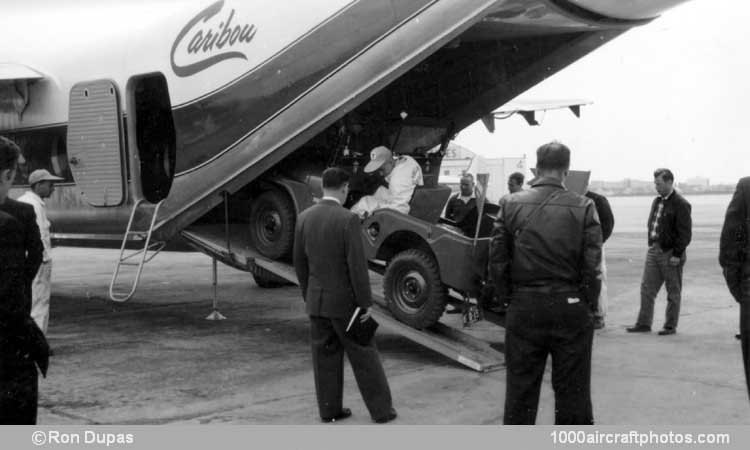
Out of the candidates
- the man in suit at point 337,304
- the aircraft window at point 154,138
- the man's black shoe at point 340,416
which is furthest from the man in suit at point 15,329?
the aircraft window at point 154,138

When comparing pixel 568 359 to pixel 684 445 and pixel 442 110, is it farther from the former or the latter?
pixel 442 110

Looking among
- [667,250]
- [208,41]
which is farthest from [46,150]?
[667,250]

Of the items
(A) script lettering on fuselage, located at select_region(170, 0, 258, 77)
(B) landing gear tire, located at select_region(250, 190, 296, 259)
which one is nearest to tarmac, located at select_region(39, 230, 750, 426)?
(B) landing gear tire, located at select_region(250, 190, 296, 259)

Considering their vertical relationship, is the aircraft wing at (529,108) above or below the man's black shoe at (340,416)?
above

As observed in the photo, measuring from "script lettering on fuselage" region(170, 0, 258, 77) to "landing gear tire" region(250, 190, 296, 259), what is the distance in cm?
149

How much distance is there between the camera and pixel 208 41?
8969mm

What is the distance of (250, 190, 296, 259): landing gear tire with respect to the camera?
28.4 ft

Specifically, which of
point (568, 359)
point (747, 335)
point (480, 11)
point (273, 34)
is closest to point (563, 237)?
point (568, 359)

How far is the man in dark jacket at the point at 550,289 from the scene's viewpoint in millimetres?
4742

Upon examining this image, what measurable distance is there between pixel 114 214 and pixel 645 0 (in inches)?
248

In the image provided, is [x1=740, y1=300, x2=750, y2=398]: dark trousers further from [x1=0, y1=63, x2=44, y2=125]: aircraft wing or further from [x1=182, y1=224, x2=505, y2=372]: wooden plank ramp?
[x1=0, y1=63, x2=44, y2=125]: aircraft wing

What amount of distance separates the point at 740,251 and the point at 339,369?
275 centimetres

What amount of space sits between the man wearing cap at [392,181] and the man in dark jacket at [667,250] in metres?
2.98

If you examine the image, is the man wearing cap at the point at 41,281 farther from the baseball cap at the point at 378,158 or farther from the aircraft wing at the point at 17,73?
the baseball cap at the point at 378,158
